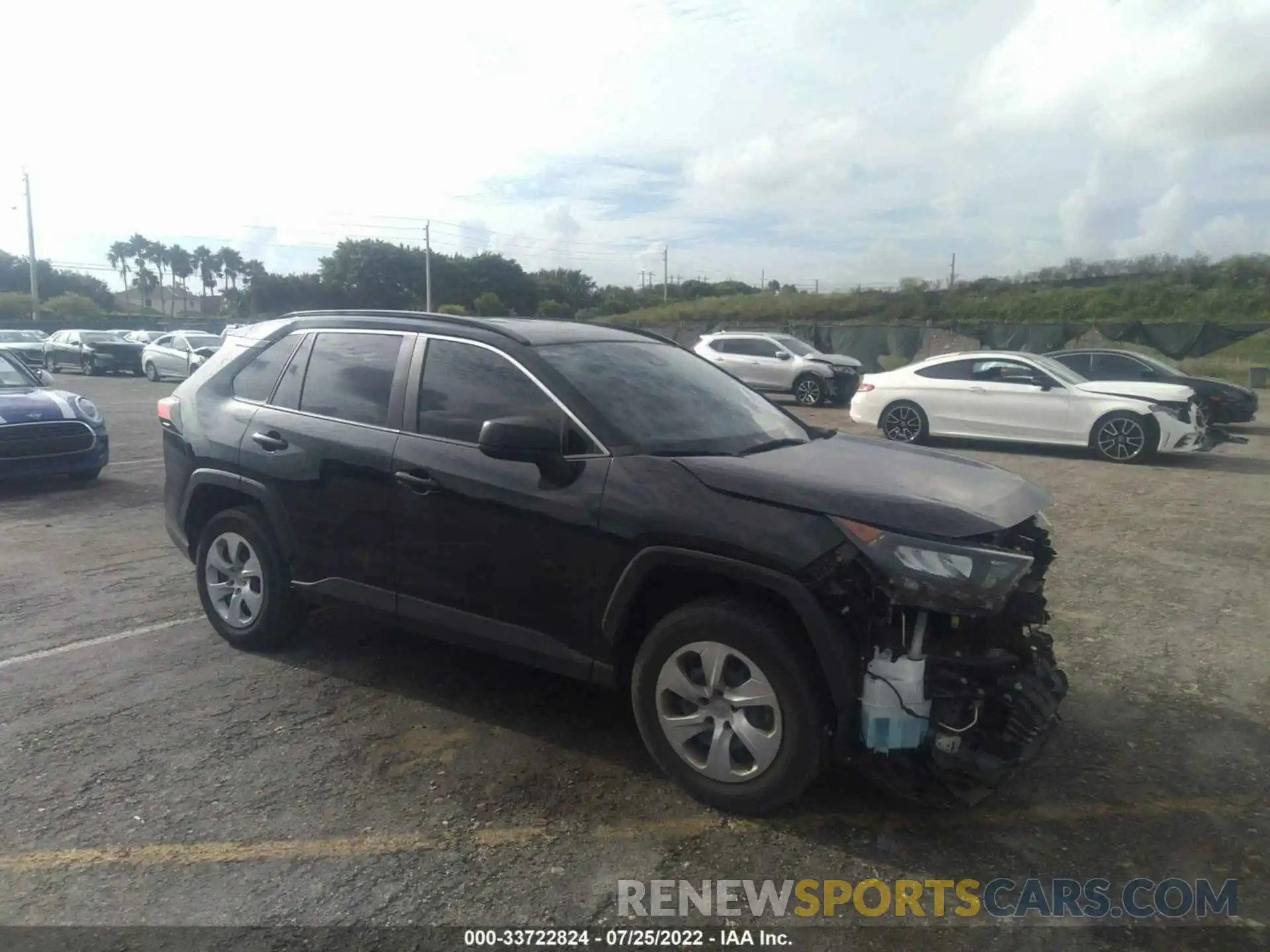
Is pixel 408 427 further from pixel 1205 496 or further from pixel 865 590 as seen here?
pixel 1205 496

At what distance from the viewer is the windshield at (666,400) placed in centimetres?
404

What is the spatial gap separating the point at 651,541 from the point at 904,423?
11753mm

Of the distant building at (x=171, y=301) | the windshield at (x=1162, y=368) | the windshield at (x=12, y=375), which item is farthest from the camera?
the distant building at (x=171, y=301)

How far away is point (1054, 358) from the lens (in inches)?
617

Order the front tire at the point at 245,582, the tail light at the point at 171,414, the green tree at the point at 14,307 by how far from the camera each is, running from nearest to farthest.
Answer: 1. the front tire at the point at 245,582
2. the tail light at the point at 171,414
3. the green tree at the point at 14,307

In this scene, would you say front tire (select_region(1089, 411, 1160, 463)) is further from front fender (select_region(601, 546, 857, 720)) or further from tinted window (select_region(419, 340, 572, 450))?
front fender (select_region(601, 546, 857, 720))

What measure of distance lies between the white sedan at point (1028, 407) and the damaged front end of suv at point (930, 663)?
883cm

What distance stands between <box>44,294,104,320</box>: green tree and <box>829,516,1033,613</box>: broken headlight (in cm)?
7336

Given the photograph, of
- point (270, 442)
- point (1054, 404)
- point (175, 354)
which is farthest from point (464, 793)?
point (175, 354)

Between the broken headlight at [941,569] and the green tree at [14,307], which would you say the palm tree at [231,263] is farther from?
the broken headlight at [941,569]

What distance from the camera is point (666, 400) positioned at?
4.36m

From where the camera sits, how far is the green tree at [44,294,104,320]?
66694 millimetres

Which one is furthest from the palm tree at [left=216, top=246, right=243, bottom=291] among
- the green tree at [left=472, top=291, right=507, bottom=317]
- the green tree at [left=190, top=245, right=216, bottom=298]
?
the green tree at [left=472, top=291, right=507, bottom=317]

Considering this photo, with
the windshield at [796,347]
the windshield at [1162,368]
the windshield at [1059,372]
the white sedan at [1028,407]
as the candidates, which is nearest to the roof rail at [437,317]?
the white sedan at [1028,407]
